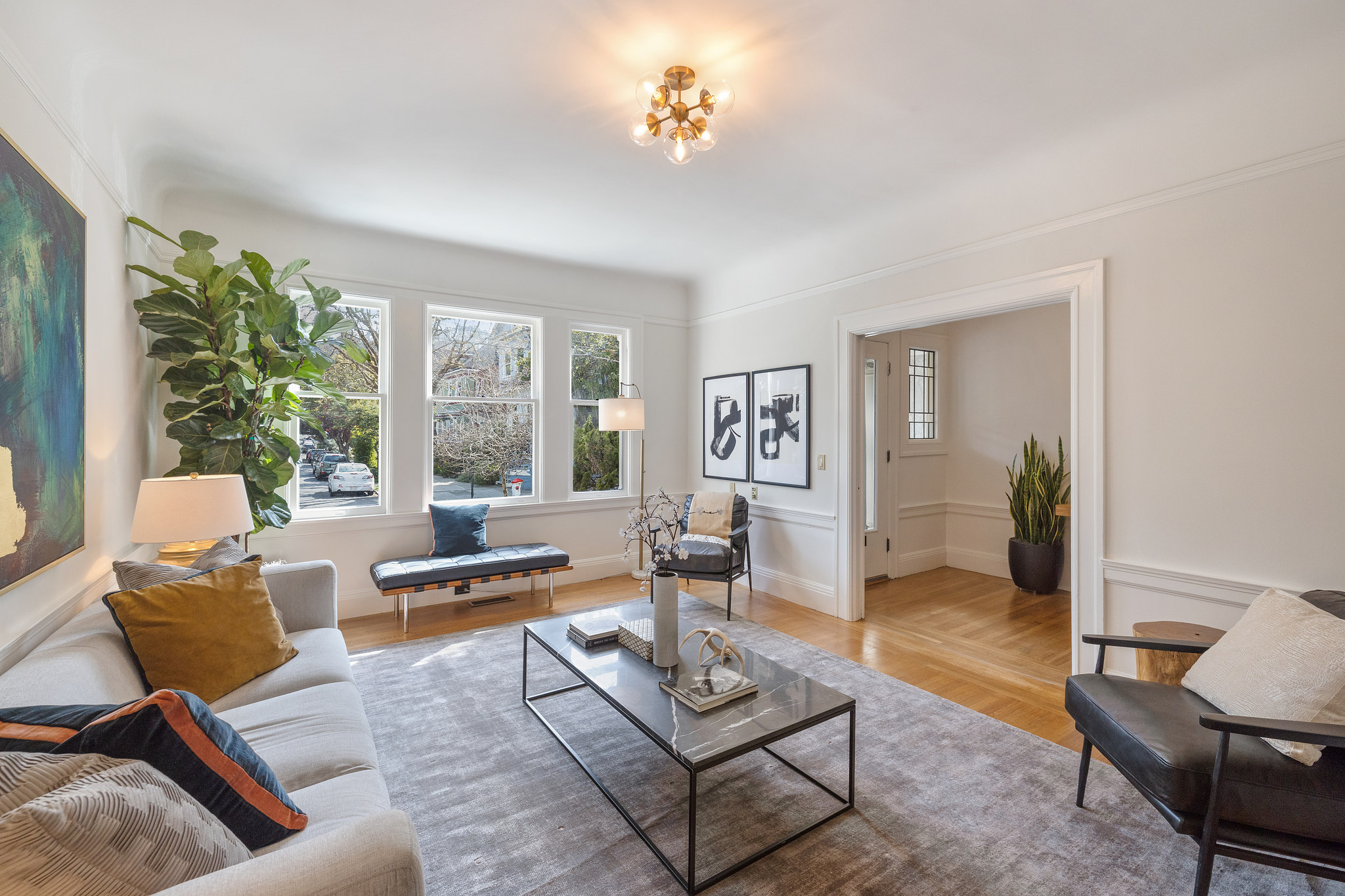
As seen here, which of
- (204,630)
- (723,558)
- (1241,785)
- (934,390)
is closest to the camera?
(1241,785)

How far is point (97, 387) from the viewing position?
7.89 feet

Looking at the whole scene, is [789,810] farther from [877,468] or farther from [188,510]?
[877,468]

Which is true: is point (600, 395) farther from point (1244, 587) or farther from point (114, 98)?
point (1244, 587)

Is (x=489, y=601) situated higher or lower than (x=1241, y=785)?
lower

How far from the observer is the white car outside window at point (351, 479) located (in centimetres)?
419

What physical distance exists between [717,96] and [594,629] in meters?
2.23

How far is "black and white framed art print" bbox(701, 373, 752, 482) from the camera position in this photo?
508cm

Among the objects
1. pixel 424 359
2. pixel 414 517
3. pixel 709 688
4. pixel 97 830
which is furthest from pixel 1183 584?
pixel 424 359

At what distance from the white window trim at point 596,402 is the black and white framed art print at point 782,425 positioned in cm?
116

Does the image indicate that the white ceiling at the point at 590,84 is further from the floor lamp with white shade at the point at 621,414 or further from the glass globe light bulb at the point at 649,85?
the floor lamp with white shade at the point at 621,414

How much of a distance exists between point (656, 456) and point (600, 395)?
2.57 ft

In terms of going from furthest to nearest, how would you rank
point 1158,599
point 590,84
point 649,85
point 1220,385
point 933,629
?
point 933,629 → point 1158,599 → point 1220,385 → point 590,84 → point 649,85

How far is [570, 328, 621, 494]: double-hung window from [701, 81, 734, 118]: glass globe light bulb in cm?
307

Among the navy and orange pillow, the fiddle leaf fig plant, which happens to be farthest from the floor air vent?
the navy and orange pillow
